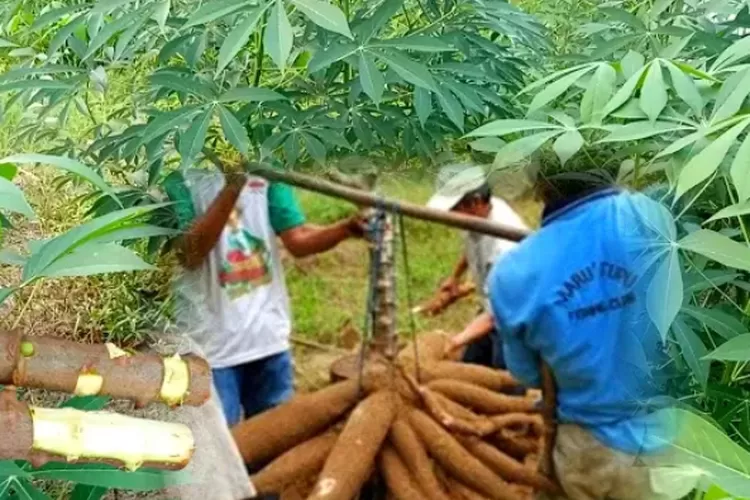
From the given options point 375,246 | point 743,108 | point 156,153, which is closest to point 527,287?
point 375,246

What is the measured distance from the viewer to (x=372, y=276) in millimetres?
853

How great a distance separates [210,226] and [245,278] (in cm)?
5

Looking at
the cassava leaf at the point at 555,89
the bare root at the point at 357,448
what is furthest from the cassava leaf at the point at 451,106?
the bare root at the point at 357,448

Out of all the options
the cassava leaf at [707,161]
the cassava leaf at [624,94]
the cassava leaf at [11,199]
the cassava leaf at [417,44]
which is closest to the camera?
the cassava leaf at [11,199]

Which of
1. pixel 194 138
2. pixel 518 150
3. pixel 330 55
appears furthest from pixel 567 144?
pixel 194 138

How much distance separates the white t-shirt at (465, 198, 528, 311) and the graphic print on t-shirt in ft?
0.59

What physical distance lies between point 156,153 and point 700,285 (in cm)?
54

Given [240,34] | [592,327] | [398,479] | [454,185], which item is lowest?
[398,479]

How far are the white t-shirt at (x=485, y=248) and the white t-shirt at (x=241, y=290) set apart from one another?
16 cm

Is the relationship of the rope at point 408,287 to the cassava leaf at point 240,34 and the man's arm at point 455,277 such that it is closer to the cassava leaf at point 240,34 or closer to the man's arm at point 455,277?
the man's arm at point 455,277

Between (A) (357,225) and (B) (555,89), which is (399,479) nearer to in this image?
(A) (357,225)

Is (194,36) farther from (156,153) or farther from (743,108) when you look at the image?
(743,108)

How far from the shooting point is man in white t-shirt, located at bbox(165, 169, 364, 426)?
84 cm

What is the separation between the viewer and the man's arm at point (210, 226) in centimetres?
84
